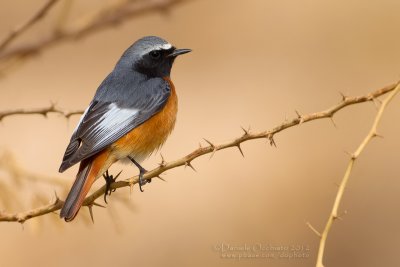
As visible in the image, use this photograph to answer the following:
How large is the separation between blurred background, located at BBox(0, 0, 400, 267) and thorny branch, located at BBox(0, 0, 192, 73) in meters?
3.56

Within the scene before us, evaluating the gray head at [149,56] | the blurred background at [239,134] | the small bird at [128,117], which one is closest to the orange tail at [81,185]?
the small bird at [128,117]

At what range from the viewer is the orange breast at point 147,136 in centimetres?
547

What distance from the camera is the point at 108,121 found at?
18.1ft

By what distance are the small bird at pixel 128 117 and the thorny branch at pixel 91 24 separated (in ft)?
4.41

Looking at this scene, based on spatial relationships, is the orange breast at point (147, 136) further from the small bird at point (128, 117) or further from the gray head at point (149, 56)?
the gray head at point (149, 56)

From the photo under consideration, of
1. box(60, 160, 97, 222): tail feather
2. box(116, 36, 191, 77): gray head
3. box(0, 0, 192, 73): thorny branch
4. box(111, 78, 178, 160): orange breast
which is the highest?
box(116, 36, 191, 77): gray head

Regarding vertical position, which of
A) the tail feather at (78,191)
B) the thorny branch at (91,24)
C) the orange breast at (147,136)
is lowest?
the tail feather at (78,191)

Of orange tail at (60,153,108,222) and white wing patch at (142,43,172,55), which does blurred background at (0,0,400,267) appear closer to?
white wing patch at (142,43,172,55)

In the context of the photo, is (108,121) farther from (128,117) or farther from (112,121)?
(128,117)

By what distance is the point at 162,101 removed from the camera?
5891 millimetres

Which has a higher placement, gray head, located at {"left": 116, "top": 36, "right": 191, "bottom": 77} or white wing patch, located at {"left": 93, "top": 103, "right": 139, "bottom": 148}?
gray head, located at {"left": 116, "top": 36, "right": 191, "bottom": 77}

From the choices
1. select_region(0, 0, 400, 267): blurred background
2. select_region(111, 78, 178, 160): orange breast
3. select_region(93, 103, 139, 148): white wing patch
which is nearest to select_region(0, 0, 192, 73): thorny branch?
select_region(93, 103, 139, 148): white wing patch

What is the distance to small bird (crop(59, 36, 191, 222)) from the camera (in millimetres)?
5102

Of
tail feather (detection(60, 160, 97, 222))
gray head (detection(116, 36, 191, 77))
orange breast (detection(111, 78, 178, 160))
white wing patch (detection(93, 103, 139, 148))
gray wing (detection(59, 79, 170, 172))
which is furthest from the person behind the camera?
gray head (detection(116, 36, 191, 77))
